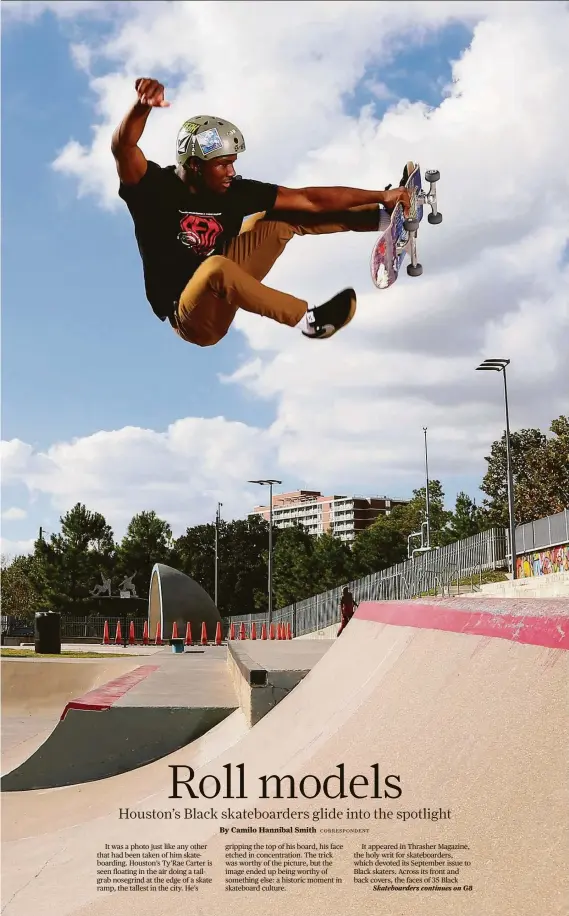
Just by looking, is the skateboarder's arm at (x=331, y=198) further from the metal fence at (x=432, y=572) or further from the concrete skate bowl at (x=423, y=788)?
the metal fence at (x=432, y=572)

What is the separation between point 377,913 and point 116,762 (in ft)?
13.5

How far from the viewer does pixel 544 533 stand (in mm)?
29172

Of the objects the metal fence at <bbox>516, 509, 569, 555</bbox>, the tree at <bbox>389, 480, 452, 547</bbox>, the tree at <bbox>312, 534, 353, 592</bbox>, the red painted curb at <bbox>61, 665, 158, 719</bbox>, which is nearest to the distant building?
the tree at <bbox>389, 480, 452, 547</bbox>

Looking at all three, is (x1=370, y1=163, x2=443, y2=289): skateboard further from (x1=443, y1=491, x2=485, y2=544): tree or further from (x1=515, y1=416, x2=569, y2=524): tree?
(x1=443, y1=491, x2=485, y2=544): tree

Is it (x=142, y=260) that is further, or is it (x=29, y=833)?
(x=142, y=260)

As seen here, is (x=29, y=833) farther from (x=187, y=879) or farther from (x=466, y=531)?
(x=466, y=531)

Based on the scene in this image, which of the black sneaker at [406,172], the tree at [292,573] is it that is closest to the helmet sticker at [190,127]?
the black sneaker at [406,172]

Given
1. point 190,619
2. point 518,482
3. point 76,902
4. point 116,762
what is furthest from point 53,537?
point 76,902

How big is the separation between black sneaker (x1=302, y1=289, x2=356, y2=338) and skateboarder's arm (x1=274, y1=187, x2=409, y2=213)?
2.61 ft

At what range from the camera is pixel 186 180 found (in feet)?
22.4

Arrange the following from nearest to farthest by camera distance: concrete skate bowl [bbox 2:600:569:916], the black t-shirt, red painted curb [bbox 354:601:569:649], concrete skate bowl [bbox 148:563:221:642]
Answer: concrete skate bowl [bbox 2:600:569:916]
red painted curb [bbox 354:601:569:649]
the black t-shirt
concrete skate bowl [bbox 148:563:221:642]

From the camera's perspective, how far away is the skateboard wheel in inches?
274

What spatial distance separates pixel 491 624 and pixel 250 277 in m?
4.22

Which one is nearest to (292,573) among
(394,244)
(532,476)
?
(532,476)
